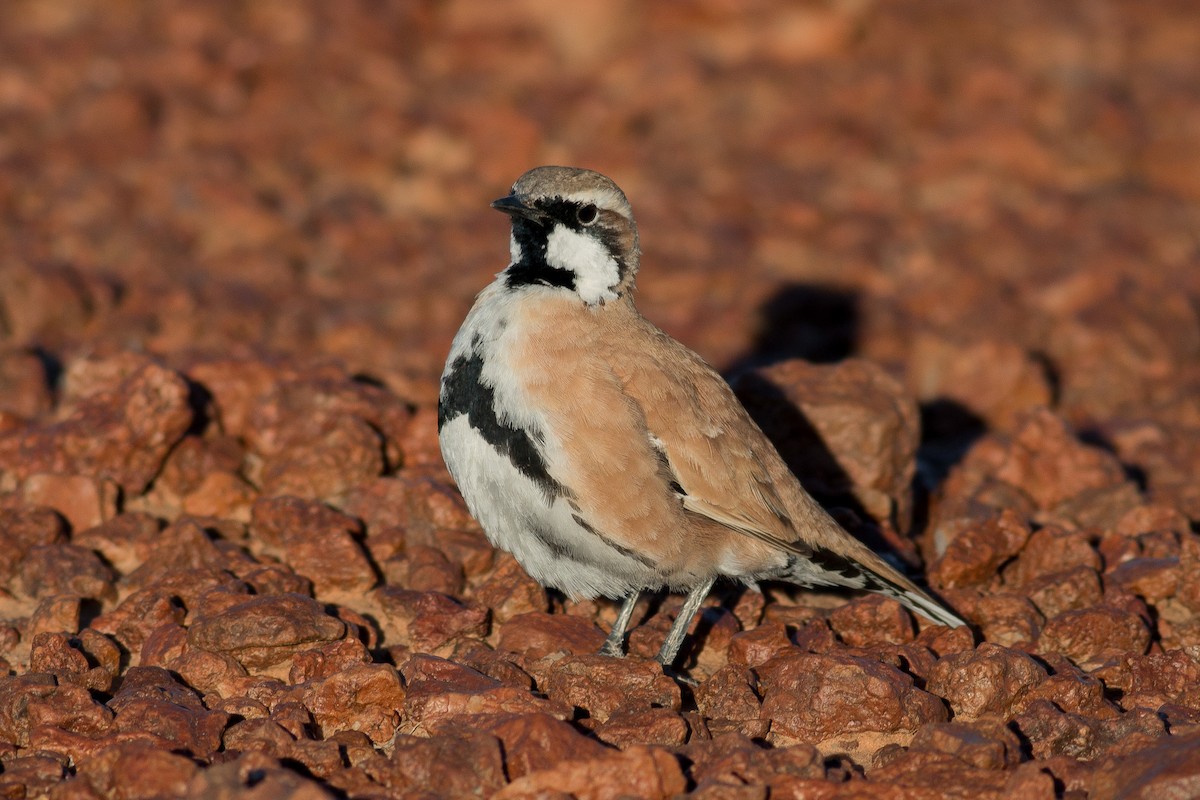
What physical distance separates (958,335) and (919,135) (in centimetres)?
499

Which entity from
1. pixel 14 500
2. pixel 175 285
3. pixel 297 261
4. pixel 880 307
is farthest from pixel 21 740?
pixel 880 307

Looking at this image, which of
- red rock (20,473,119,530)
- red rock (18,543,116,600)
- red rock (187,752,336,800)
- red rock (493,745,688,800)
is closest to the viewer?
red rock (187,752,336,800)

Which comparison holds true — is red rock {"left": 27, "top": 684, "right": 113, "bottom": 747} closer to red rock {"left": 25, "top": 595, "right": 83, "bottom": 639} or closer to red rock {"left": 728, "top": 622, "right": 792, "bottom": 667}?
red rock {"left": 25, "top": 595, "right": 83, "bottom": 639}

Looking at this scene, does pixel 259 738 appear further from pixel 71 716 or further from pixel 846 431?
pixel 846 431

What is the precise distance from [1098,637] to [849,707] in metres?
1.66

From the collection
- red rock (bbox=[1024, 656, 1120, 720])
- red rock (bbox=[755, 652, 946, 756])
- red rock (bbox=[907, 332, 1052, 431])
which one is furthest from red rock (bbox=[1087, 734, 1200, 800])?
red rock (bbox=[907, 332, 1052, 431])

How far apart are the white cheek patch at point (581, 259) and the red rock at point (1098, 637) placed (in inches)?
115

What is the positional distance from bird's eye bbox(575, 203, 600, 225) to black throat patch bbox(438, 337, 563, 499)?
0.96 meters

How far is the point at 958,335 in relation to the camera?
40.2 feet

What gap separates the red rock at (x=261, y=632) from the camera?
6617mm

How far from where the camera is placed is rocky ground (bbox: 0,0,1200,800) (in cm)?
605

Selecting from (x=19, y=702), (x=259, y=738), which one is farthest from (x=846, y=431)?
(x=19, y=702)

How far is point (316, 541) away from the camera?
25.3ft

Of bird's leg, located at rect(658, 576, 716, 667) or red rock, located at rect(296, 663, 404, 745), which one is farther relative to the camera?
bird's leg, located at rect(658, 576, 716, 667)
